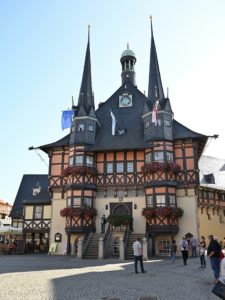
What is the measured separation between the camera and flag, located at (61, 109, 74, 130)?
32.7 metres

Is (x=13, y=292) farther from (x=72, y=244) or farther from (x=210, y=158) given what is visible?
(x=210, y=158)

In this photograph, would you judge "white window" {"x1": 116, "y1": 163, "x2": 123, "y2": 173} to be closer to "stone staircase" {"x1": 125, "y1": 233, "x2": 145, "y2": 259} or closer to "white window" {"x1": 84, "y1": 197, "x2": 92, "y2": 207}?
"white window" {"x1": 84, "y1": 197, "x2": 92, "y2": 207}

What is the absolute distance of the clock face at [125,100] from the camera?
36406mm

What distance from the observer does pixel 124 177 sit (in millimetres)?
31531

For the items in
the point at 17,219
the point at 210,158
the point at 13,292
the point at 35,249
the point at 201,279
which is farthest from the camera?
the point at 17,219

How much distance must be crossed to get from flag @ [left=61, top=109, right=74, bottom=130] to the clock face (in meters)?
6.19

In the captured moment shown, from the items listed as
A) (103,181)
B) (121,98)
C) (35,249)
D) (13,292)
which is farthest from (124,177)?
(13,292)

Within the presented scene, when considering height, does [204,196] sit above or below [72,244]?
above

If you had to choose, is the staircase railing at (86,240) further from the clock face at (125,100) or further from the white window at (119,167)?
the clock face at (125,100)

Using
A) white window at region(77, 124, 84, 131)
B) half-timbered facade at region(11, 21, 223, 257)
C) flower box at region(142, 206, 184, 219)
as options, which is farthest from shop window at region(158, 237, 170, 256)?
white window at region(77, 124, 84, 131)

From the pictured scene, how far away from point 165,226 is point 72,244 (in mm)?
8765

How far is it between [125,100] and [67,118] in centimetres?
729

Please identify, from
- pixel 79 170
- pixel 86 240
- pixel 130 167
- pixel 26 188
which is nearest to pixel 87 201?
pixel 79 170

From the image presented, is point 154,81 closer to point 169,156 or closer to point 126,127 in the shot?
point 126,127
